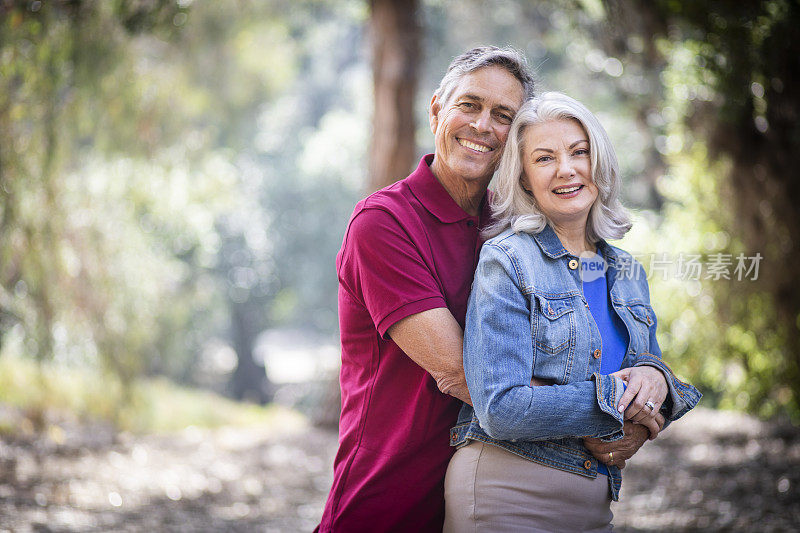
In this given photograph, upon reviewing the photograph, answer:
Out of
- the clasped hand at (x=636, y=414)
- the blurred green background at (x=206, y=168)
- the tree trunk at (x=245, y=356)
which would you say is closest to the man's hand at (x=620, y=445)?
the clasped hand at (x=636, y=414)

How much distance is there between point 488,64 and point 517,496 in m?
1.13

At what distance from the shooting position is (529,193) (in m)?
1.97

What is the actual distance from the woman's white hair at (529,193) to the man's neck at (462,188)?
92 mm

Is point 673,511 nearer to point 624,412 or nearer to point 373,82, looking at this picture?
point 624,412

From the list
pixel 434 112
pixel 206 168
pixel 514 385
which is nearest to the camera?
pixel 514 385

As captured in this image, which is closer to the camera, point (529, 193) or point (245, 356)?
point (529, 193)

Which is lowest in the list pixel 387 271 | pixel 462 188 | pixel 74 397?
pixel 74 397

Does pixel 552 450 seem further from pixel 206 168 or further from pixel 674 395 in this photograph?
pixel 206 168

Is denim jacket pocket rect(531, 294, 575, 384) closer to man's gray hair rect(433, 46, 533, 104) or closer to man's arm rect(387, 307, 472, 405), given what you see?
man's arm rect(387, 307, 472, 405)

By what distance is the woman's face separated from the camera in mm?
1869

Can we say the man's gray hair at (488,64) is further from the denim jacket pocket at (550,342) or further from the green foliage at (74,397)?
the green foliage at (74,397)

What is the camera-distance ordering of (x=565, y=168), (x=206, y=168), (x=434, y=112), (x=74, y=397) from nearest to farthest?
(x=565, y=168)
(x=434, y=112)
(x=74, y=397)
(x=206, y=168)

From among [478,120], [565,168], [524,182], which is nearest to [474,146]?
[478,120]

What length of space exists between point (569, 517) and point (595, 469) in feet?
0.43
